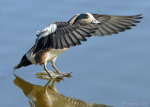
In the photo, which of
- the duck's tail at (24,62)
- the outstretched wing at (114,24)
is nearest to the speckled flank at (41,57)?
the duck's tail at (24,62)

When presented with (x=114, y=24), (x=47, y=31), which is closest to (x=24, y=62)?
(x=47, y=31)

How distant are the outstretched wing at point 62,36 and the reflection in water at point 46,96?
0.48m

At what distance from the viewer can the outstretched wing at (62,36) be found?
5.88 meters

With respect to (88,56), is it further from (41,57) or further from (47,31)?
(47,31)

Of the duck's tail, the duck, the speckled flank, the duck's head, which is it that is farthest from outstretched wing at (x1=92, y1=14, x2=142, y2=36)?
the duck's tail

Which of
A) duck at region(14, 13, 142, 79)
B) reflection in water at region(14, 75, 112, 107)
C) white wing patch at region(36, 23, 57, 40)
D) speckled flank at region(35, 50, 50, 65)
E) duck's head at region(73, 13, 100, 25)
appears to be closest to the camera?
reflection in water at region(14, 75, 112, 107)

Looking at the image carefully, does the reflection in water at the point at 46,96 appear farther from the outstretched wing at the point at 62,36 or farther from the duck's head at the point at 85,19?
the duck's head at the point at 85,19

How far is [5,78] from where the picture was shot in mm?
6379

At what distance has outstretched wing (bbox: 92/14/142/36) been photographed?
6898mm

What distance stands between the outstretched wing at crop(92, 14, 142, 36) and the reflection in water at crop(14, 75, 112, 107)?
1086 mm

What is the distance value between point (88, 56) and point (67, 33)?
0.79 m

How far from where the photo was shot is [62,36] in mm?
5996

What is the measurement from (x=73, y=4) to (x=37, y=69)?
1.81 meters

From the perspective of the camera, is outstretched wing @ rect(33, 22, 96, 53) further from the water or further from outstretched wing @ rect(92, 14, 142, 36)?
outstretched wing @ rect(92, 14, 142, 36)
